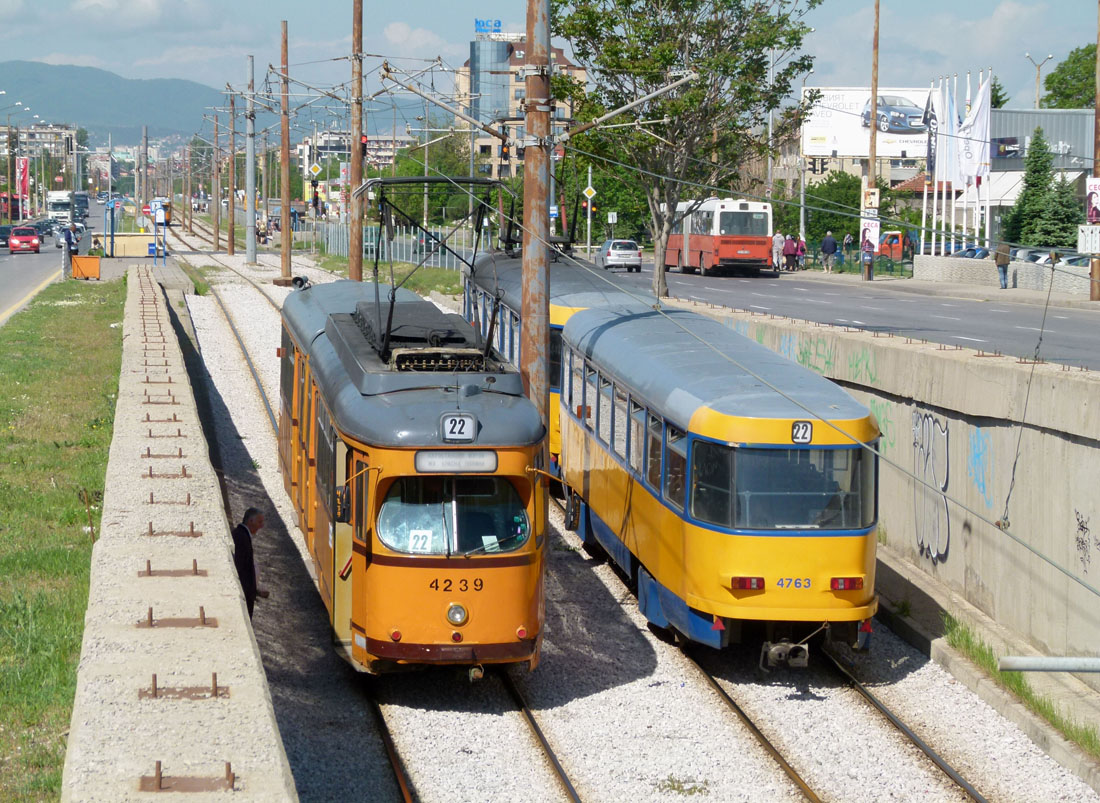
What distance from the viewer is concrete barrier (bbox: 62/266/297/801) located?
6.66 m

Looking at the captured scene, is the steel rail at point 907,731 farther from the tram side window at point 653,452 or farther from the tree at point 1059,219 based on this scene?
the tree at point 1059,219

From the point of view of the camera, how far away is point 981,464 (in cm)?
1324

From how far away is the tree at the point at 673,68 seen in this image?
33.9 m

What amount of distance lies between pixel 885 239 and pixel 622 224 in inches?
952

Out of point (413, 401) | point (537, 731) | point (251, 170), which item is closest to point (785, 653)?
point (537, 731)

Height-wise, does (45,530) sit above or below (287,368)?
below

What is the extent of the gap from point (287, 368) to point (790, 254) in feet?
154

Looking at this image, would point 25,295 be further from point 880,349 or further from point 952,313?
point 880,349

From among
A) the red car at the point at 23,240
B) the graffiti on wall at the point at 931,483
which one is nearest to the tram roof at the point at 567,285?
the graffiti on wall at the point at 931,483

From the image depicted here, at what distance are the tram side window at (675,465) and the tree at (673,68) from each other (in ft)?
70.2

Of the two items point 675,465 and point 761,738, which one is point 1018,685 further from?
point 675,465

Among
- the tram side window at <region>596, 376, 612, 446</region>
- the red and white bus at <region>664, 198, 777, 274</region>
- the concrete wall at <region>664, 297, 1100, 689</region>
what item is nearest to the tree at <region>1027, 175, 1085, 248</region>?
the red and white bus at <region>664, 198, 777, 274</region>

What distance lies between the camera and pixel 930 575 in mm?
14320

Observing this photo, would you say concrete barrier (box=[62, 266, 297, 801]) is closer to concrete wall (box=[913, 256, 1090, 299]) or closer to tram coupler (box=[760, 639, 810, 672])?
tram coupler (box=[760, 639, 810, 672])
